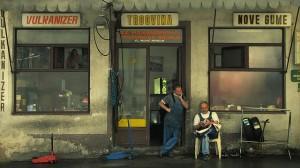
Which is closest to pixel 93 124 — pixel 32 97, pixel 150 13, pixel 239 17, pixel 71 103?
pixel 71 103

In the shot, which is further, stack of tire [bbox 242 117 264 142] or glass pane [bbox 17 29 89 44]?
glass pane [bbox 17 29 89 44]

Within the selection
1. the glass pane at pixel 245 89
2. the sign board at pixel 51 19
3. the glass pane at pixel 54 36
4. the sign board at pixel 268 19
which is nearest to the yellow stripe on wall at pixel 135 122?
the glass pane at pixel 245 89

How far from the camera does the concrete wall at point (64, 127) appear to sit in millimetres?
12383

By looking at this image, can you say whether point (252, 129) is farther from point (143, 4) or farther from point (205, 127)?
point (143, 4)

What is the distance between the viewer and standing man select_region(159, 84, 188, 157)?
40.4 ft

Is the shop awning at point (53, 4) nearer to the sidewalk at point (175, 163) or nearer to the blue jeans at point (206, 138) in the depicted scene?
the sidewalk at point (175, 163)

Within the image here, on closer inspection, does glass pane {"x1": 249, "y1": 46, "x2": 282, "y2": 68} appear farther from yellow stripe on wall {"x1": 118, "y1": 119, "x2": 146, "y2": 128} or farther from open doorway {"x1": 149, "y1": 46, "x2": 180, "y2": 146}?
yellow stripe on wall {"x1": 118, "y1": 119, "x2": 146, "y2": 128}

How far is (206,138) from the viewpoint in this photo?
12.0 meters

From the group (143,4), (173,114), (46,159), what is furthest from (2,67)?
(173,114)

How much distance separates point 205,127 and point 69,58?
3.60 metres

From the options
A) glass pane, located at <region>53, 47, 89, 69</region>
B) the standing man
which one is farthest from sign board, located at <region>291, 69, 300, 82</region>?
glass pane, located at <region>53, 47, 89, 69</region>

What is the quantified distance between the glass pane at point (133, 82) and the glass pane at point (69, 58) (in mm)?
915

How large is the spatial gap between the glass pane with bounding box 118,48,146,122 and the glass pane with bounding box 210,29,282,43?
1865 mm

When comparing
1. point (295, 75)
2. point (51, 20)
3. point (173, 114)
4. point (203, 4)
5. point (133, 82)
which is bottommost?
point (173, 114)
